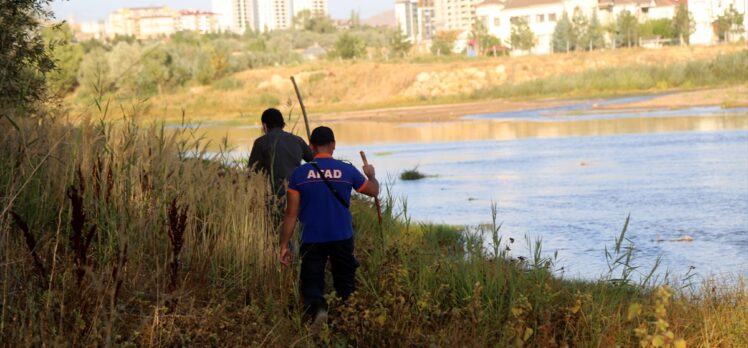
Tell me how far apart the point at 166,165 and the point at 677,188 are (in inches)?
566

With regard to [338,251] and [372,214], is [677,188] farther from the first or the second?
[338,251]

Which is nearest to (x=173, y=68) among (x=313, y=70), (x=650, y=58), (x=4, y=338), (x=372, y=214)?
(x=313, y=70)

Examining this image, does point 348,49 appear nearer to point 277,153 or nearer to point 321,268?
point 277,153

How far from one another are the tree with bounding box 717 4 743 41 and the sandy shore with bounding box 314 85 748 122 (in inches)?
1595

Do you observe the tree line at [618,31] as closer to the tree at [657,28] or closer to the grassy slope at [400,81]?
the tree at [657,28]

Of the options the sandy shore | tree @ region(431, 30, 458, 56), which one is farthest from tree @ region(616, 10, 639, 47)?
the sandy shore

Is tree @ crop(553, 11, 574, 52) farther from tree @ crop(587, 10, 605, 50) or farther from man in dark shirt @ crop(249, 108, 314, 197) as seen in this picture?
man in dark shirt @ crop(249, 108, 314, 197)

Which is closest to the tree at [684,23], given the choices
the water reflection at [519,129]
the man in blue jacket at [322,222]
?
the water reflection at [519,129]

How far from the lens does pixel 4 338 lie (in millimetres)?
5672

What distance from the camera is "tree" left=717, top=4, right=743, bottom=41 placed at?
3922 inches

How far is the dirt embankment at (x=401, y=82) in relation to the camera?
7969 cm

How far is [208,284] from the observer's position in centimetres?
730

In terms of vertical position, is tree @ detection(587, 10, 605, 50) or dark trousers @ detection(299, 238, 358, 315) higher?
tree @ detection(587, 10, 605, 50)

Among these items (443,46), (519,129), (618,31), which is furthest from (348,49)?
(519,129)
